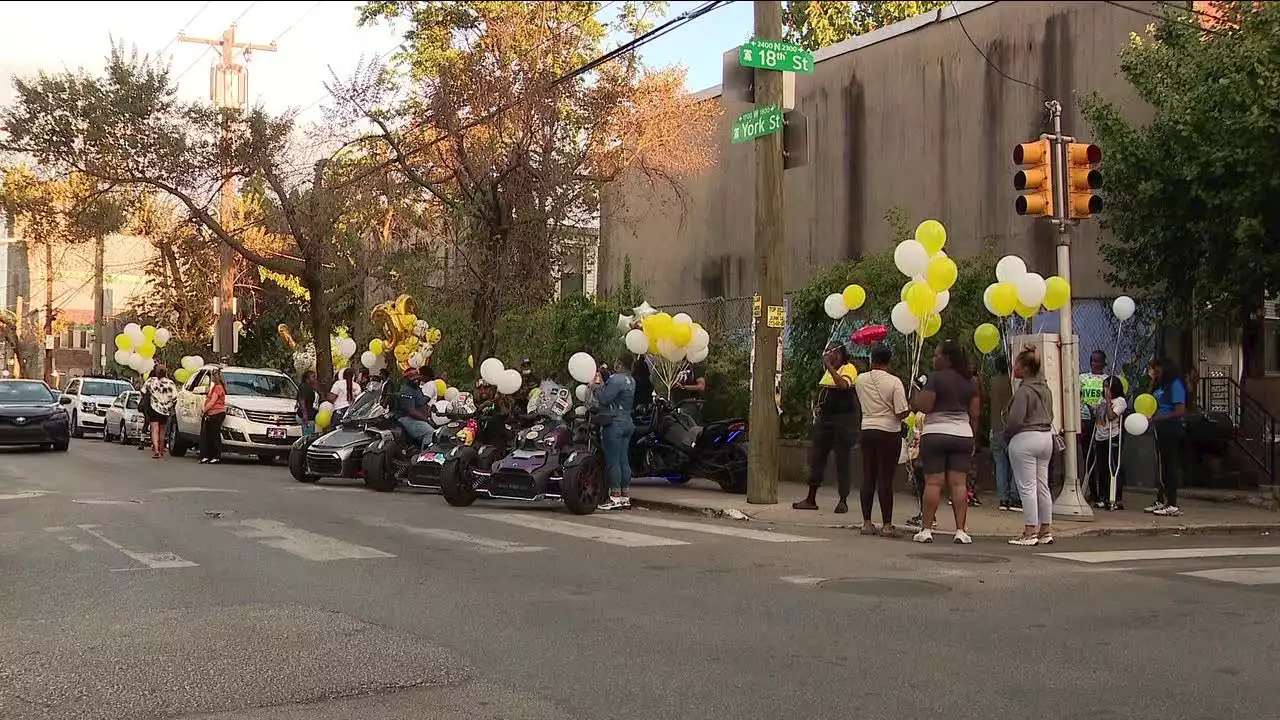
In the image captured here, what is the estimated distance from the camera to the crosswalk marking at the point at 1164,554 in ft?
31.9

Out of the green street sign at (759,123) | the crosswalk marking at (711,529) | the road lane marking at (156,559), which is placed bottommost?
the crosswalk marking at (711,529)

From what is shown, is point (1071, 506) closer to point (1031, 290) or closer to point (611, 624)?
point (1031, 290)

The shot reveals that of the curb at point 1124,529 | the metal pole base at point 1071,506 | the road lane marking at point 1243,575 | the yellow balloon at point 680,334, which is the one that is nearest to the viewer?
the road lane marking at point 1243,575

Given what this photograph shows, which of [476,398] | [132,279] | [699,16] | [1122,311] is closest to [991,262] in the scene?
[1122,311]

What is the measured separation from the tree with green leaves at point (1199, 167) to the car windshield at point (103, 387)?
26.5 metres

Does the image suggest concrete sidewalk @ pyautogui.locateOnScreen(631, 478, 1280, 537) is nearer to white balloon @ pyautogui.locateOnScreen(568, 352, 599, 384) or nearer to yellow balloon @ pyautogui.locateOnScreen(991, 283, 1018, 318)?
white balloon @ pyautogui.locateOnScreen(568, 352, 599, 384)

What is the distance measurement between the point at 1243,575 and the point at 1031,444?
Answer: 220 centimetres

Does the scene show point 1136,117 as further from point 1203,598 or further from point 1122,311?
point 1203,598

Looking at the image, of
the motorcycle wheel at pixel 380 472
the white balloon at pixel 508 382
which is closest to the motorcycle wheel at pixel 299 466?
the motorcycle wheel at pixel 380 472

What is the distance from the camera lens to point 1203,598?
7.71 metres

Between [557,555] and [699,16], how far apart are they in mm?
8856

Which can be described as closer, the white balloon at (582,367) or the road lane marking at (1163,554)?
the road lane marking at (1163,554)

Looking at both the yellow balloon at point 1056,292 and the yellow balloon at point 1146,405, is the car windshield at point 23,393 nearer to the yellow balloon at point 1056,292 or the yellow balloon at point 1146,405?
the yellow balloon at point 1056,292

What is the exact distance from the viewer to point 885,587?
805 cm
